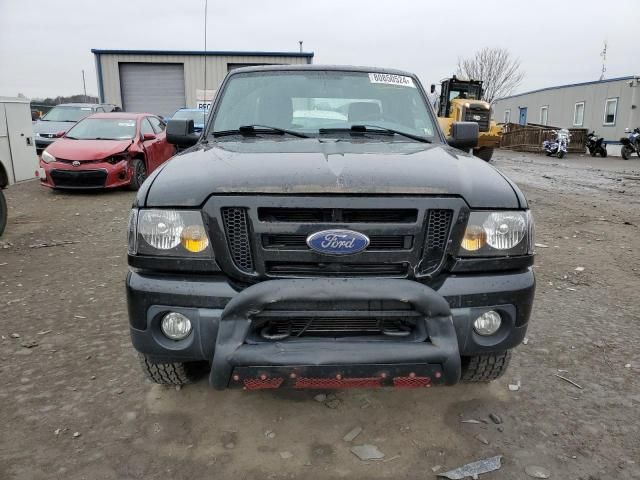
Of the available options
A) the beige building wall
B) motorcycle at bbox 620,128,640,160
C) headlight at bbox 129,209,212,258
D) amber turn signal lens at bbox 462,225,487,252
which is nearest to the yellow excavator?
motorcycle at bbox 620,128,640,160

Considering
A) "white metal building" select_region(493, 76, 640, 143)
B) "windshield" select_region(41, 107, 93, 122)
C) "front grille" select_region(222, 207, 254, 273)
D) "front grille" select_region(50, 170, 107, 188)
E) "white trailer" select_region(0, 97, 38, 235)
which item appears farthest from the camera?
"white metal building" select_region(493, 76, 640, 143)

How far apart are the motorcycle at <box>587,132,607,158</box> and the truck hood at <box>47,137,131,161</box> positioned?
20660 millimetres

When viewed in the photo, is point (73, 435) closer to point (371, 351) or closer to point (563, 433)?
point (371, 351)

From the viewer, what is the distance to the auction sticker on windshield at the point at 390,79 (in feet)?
12.2

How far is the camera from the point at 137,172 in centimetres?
977

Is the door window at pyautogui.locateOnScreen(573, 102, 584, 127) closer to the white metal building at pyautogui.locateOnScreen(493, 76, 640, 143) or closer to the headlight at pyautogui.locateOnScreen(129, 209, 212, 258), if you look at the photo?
the white metal building at pyautogui.locateOnScreen(493, 76, 640, 143)

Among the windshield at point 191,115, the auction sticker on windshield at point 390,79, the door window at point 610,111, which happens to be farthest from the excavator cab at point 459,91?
the auction sticker on windshield at point 390,79

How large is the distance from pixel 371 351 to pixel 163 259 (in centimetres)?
97

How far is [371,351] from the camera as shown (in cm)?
207

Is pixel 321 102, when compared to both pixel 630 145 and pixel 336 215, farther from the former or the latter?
pixel 630 145

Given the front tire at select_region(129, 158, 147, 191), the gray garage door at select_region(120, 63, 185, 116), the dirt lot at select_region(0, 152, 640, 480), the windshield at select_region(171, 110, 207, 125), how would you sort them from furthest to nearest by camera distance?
the gray garage door at select_region(120, 63, 185, 116)
the windshield at select_region(171, 110, 207, 125)
the front tire at select_region(129, 158, 147, 191)
the dirt lot at select_region(0, 152, 640, 480)

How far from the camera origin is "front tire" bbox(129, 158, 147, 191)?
9.66 m

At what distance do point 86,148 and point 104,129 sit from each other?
98cm

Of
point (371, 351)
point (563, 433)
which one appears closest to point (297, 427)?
point (371, 351)
